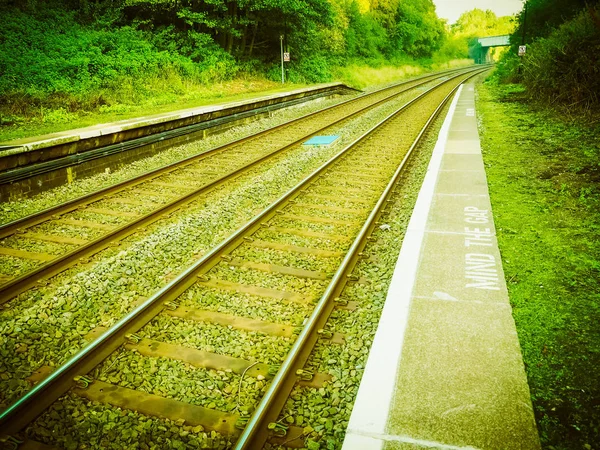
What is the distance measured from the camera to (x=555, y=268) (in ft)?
16.4

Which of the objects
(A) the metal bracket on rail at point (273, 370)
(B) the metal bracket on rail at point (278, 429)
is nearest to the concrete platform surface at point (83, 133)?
(A) the metal bracket on rail at point (273, 370)

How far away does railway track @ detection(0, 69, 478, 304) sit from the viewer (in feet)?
16.9

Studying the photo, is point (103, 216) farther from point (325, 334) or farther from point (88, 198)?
point (325, 334)

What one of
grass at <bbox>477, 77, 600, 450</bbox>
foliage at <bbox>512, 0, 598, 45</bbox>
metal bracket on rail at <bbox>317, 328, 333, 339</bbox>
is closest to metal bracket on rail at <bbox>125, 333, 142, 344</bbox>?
metal bracket on rail at <bbox>317, 328, 333, 339</bbox>

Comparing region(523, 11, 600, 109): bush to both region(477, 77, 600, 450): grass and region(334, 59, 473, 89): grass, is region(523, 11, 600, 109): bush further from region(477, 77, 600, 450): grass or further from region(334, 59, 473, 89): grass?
region(334, 59, 473, 89): grass

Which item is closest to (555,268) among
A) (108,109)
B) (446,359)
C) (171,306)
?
(446,359)

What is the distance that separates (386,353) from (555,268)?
9.19 ft

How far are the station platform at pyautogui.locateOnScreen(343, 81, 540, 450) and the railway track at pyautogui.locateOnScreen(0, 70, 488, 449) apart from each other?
50 centimetres

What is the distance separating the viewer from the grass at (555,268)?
307 centimetres

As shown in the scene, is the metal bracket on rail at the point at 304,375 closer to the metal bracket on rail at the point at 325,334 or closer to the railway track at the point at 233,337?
the railway track at the point at 233,337

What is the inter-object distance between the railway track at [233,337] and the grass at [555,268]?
5.77 feet

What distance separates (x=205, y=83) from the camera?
21422 millimetres

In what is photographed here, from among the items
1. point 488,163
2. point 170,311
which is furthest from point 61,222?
point 488,163

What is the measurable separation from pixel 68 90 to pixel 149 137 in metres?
6.50
